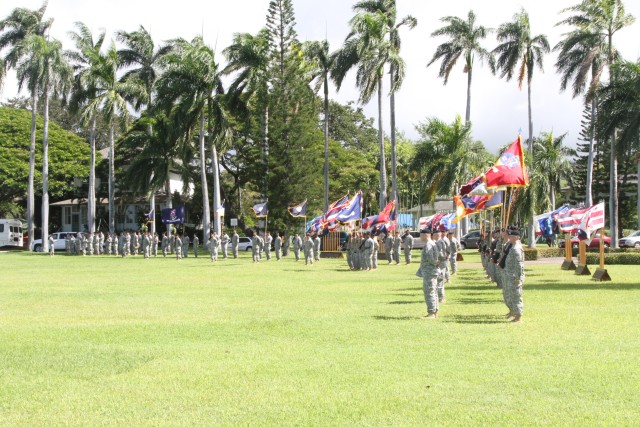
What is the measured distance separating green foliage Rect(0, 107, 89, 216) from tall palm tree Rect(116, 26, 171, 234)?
962 cm

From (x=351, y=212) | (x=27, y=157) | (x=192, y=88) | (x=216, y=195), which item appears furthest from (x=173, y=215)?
(x=351, y=212)

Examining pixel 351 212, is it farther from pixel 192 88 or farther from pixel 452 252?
pixel 192 88

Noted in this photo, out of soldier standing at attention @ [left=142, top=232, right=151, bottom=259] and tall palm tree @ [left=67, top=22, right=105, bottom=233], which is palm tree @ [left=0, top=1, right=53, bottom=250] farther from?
soldier standing at attention @ [left=142, top=232, right=151, bottom=259]

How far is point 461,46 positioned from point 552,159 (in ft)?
31.8

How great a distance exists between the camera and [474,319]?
13.0 m

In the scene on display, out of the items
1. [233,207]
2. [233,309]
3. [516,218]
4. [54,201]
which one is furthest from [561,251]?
[54,201]

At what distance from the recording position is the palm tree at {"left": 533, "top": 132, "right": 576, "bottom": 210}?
43.9 meters

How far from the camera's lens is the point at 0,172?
5528 centimetres

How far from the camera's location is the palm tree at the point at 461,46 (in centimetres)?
4728

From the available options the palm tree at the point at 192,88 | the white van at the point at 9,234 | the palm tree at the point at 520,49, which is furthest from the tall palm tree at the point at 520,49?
the white van at the point at 9,234

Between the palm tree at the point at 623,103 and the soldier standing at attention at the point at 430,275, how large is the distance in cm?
1471

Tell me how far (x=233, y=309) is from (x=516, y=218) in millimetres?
31273

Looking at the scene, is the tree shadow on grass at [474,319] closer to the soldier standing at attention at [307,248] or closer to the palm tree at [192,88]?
the soldier standing at attention at [307,248]

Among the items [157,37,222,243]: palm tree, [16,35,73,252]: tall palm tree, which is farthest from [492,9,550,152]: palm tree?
[16,35,73,252]: tall palm tree
